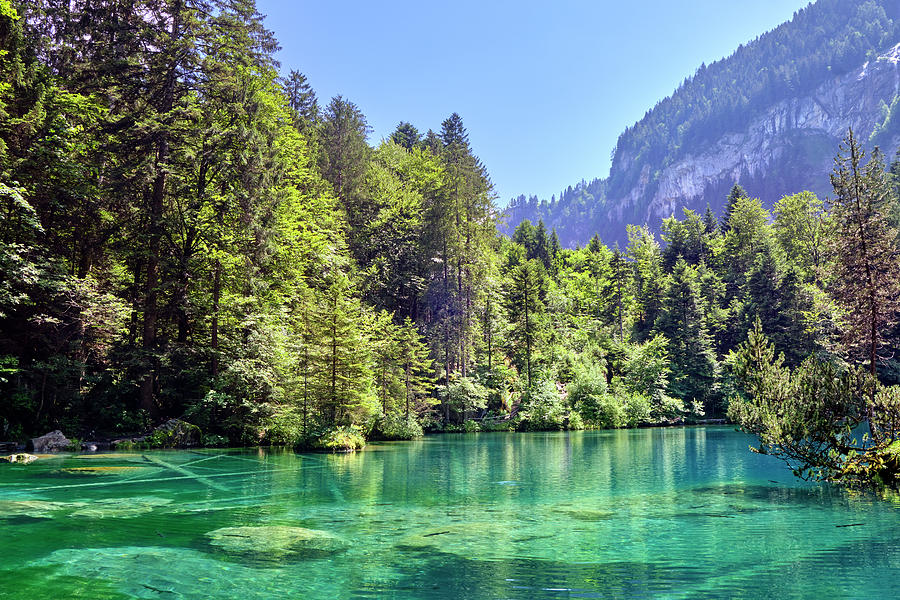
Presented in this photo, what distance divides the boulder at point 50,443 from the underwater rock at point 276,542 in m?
16.2

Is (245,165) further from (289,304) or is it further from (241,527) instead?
(241,527)

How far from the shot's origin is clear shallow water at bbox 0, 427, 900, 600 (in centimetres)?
612

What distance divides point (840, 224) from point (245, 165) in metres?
26.7

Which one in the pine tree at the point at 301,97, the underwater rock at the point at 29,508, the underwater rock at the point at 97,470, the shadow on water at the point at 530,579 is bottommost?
the underwater rock at the point at 97,470

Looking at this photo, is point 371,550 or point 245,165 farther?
point 245,165

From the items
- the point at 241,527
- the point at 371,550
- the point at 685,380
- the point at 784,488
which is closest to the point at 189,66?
the point at 241,527

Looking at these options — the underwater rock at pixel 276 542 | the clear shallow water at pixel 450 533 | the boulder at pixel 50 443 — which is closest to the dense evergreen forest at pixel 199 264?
the boulder at pixel 50 443

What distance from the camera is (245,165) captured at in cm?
2786

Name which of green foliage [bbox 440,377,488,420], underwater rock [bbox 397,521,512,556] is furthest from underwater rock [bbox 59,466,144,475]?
green foliage [bbox 440,377,488,420]

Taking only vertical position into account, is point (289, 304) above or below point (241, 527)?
above

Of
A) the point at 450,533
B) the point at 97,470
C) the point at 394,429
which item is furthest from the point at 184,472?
the point at 394,429

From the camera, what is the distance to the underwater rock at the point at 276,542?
7613 millimetres

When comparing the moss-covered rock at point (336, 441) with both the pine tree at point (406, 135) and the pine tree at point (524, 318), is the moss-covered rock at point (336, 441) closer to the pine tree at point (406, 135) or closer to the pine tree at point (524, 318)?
the pine tree at point (524, 318)

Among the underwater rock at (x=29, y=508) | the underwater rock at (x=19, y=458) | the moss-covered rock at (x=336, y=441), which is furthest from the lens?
the moss-covered rock at (x=336, y=441)
